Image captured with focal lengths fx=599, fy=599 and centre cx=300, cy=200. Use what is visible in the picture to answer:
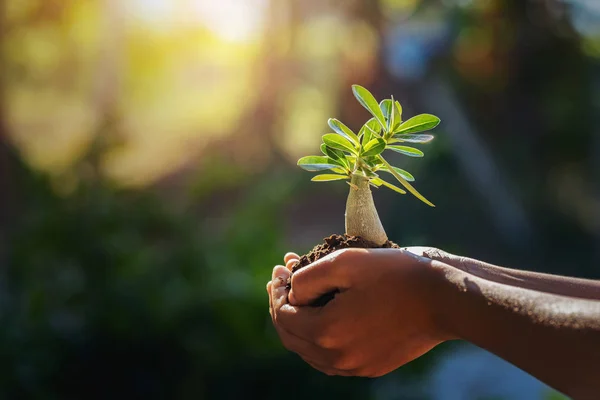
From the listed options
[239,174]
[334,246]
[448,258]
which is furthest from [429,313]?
[239,174]

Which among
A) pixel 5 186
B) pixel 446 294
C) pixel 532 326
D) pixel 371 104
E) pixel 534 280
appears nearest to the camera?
pixel 532 326

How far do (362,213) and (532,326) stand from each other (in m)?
0.53

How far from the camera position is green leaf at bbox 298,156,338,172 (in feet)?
4.53

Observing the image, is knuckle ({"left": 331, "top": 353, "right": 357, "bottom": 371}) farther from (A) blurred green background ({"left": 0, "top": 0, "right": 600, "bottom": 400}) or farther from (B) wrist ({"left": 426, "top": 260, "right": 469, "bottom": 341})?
(A) blurred green background ({"left": 0, "top": 0, "right": 600, "bottom": 400})

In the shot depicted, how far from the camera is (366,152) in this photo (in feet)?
4.57

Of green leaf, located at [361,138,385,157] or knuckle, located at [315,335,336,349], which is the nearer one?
knuckle, located at [315,335,336,349]

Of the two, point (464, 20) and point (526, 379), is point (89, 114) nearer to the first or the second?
point (464, 20)

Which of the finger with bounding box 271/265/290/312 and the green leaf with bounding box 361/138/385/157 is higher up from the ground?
the green leaf with bounding box 361/138/385/157

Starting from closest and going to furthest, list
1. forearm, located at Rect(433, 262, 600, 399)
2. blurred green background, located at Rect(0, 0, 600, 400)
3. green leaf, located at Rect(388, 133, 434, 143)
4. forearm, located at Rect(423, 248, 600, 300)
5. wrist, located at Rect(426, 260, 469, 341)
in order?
1. forearm, located at Rect(433, 262, 600, 399)
2. wrist, located at Rect(426, 260, 469, 341)
3. forearm, located at Rect(423, 248, 600, 300)
4. green leaf, located at Rect(388, 133, 434, 143)
5. blurred green background, located at Rect(0, 0, 600, 400)

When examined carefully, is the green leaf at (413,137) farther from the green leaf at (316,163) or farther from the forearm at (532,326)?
the forearm at (532,326)

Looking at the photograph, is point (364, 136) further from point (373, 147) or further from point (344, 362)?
point (344, 362)

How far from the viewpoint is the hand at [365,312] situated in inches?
46.5

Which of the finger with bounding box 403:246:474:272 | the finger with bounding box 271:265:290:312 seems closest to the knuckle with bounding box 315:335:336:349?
the finger with bounding box 271:265:290:312

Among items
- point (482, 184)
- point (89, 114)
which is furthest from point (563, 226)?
point (89, 114)
